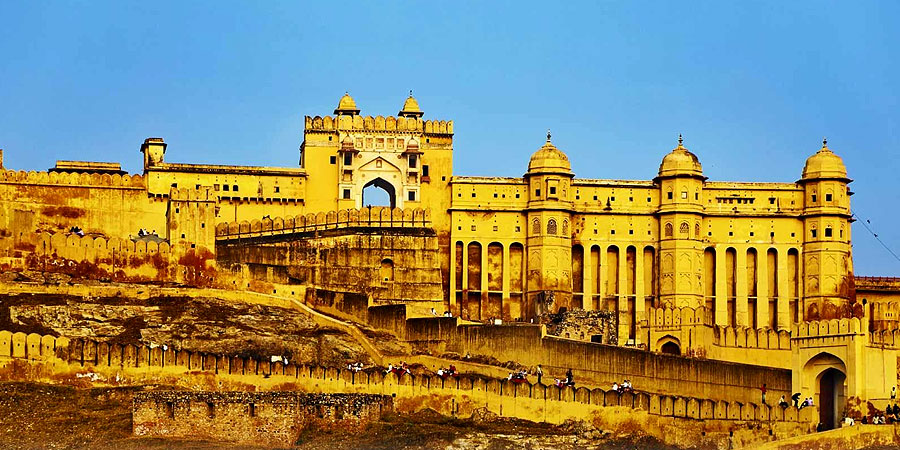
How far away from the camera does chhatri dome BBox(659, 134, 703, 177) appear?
10269cm

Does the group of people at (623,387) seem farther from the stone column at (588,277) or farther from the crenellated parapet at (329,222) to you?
the crenellated parapet at (329,222)

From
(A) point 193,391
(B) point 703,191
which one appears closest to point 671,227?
(B) point 703,191

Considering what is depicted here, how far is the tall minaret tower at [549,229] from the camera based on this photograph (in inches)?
3930

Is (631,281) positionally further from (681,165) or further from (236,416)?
(236,416)

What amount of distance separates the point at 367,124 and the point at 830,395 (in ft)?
106

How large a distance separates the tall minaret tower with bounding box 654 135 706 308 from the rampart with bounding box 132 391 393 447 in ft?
101

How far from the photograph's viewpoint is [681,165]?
10288 cm

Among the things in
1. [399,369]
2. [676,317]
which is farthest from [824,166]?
[399,369]

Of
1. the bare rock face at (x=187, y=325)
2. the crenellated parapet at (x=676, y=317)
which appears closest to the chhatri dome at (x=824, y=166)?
the crenellated parapet at (x=676, y=317)

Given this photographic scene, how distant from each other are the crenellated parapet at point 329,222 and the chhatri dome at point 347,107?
633 cm

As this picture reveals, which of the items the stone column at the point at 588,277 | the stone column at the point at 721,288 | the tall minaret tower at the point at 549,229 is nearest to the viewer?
the tall minaret tower at the point at 549,229

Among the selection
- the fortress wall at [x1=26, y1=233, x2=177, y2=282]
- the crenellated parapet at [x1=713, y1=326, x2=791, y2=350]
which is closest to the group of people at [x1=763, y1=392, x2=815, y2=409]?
the crenellated parapet at [x1=713, y1=326, x2=791, y2=350]

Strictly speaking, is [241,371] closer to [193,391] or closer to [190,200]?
[193,391]

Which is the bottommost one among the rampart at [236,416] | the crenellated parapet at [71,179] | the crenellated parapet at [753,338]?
the rampart at [236,416]
